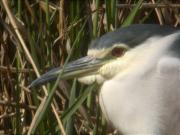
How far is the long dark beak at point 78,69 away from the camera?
2.27 metres

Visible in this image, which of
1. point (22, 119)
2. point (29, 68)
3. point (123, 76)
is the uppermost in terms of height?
point (123, 76)

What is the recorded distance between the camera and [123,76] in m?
2.18

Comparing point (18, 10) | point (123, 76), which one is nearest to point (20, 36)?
point (18, 10)

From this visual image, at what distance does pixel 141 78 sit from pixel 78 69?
240 mm

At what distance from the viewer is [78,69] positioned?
2295 mm

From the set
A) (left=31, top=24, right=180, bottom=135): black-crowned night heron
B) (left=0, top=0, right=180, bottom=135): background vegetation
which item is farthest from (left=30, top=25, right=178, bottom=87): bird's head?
(left=0, top=0, right=180, bottom=135): background vegetation

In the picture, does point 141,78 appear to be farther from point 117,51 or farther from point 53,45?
point 53,45

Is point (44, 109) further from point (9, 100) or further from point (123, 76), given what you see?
point (9, 100)

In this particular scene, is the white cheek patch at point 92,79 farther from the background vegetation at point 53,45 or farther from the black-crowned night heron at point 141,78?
the background vegetation at point 53,45

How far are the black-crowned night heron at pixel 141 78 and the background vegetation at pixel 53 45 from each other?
0.38 m

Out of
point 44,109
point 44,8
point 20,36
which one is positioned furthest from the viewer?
point 44,8

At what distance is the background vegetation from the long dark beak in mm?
274

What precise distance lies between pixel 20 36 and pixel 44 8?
230mm

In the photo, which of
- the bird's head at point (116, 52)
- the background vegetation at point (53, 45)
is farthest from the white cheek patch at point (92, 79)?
the background vegetation at point (53, 45)
